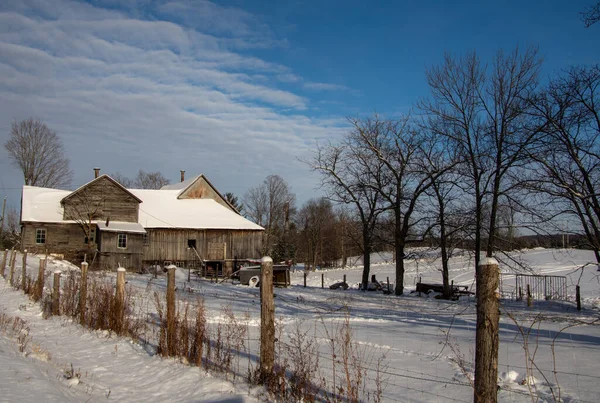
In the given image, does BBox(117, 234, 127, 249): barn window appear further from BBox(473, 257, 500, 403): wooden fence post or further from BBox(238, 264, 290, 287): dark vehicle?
BBox(473, 257, 500, 403): wooden fence post

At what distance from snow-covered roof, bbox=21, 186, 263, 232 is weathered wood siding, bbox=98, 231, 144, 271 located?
0.92 meters

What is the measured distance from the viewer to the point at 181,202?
1932 inches

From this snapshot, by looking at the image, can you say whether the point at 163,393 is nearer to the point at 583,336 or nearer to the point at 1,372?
the point at 1,372

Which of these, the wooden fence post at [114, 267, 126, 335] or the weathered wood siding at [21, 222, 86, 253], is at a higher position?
the weathered wood siding at [21, 222, 86, 253]

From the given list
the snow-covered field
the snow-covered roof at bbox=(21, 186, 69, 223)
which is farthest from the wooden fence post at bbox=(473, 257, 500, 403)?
the snow-covered roof at bbox=(21, 186, 69, 223)

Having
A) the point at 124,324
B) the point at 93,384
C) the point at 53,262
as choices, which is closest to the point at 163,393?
the point at 93,384

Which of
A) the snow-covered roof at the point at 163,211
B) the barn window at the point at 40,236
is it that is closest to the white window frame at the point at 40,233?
the barn window at the point at 40,236

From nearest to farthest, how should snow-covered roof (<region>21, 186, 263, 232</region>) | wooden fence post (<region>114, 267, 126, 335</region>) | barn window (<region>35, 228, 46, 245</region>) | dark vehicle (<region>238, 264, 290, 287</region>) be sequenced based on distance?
wooden fence post (<region>114, 267, 126, 335</region>)
dark vehicle (<region>238, 264, 290, 287</region>)
barn window (<region>35, 228, 46, 245</region>)
snow-covered roof (<region>21, 186, 263, 232</region>)

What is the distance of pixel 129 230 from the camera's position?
37.7 meters

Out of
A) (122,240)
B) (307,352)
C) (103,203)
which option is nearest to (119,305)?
(307,352)

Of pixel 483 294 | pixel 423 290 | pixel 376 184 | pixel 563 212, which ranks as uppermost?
pixel 376 184

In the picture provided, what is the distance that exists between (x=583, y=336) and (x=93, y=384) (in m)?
11.5

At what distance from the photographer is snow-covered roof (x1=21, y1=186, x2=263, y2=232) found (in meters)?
39.4

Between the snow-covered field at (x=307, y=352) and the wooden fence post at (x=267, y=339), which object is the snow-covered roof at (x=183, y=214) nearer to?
the snow-covered field at (x=307, y=352)
